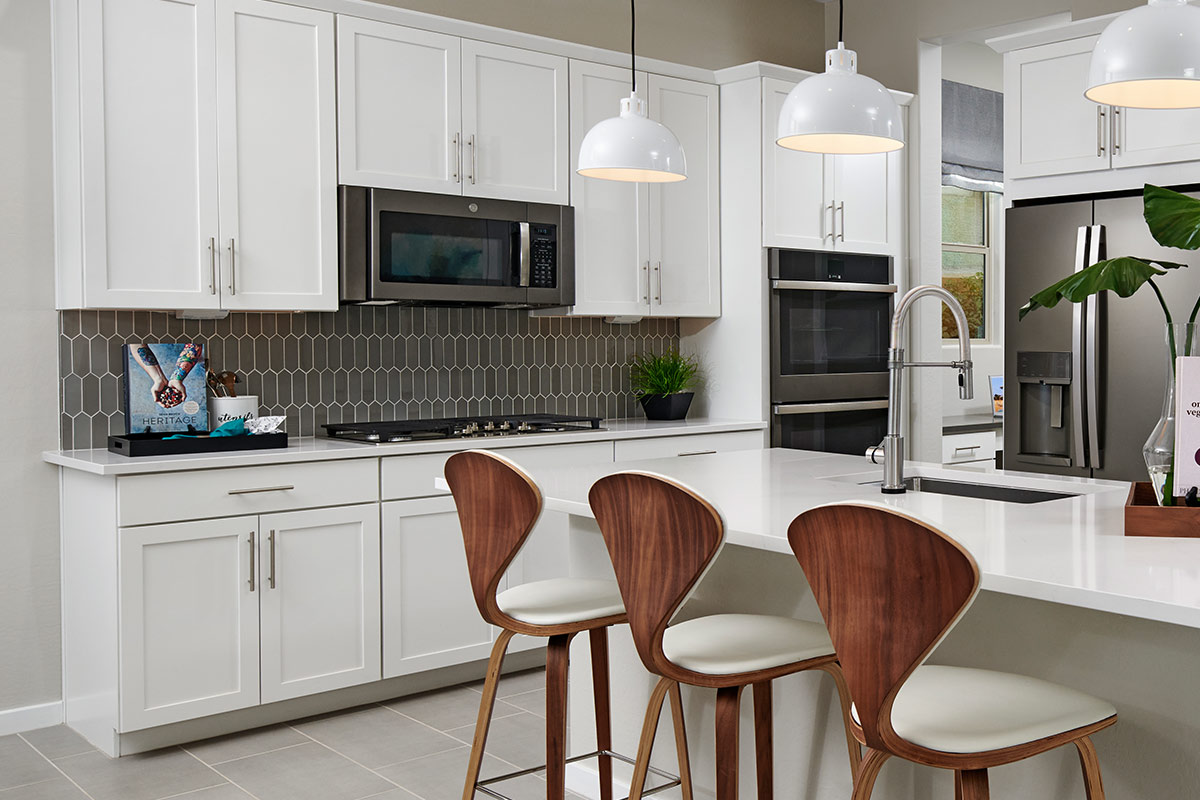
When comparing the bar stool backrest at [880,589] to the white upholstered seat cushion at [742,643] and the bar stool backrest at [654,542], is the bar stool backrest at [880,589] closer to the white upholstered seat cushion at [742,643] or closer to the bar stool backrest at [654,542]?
the bar stool backrest at [654,542]

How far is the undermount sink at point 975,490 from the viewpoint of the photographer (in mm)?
2533

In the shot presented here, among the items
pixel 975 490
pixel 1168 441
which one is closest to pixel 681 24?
pixel 975 490

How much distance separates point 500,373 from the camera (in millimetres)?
4508

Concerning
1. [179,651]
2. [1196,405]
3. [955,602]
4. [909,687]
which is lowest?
[179,651]

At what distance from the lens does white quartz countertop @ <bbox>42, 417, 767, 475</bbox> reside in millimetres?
3158

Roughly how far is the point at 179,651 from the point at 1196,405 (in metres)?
2.70

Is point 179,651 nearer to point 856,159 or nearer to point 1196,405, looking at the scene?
point 1196,405

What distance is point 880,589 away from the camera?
1515 millimetres

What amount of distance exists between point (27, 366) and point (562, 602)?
2.09 metres

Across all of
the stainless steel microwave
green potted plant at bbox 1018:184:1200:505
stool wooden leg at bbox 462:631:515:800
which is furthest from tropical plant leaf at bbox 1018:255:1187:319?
the stainless steel microwave

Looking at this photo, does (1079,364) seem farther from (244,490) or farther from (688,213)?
(244,490)

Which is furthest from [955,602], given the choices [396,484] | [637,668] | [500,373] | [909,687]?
[500,373]

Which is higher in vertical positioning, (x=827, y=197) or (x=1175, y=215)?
(x=827, y=197)

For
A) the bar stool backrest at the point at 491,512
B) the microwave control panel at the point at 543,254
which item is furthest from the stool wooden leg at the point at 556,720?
the microwave control panel at the point at 543,254
